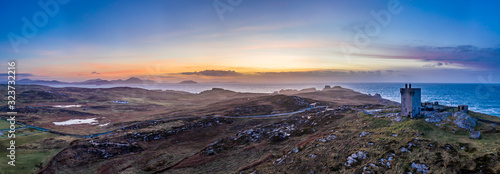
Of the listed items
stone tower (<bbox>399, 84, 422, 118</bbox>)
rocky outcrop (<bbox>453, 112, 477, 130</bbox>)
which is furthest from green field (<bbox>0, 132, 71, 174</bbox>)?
rocky outcrop (<bbox>453, 112, 477, 130</bbox>)

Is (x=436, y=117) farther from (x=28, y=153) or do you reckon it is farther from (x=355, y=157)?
(x=28, y=153)

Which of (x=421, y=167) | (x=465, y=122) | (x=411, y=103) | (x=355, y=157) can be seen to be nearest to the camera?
(x=421, y=167)

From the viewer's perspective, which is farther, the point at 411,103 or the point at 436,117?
the point at 411,103

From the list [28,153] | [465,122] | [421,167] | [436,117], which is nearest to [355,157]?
[421,167]

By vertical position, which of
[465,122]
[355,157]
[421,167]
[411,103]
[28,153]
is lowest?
[28,153]

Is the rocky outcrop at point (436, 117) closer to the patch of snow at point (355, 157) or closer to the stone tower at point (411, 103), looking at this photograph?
the stone tower at point (411, 103)

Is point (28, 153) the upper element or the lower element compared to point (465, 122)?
lower

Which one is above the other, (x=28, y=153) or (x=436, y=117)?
(x=436, y=117)

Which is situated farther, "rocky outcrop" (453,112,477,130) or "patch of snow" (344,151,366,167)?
"rocky outcrop" (453,112,477,130)

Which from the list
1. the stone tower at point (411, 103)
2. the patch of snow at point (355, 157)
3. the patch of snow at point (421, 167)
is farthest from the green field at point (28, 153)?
the stone tower at point (411, 103)

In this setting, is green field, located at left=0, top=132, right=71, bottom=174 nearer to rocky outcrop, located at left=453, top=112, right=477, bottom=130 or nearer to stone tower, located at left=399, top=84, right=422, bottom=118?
stone tower, located at left=399, top=84, right=422, bottom=118

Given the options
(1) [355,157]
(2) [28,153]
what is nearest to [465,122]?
(1) [355,157]

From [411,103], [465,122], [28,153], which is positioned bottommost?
[28,153]

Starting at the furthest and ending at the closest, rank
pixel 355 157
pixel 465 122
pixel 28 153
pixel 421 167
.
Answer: pixel 28 153
pixel 465 122
pixel 355 157
pixel 421 167
